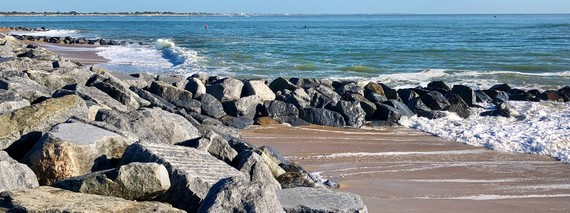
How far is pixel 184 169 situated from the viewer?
4.37 m

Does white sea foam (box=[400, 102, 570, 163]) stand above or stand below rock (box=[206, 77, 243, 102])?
below

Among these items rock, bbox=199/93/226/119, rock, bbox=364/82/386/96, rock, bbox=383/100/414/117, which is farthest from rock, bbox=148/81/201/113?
rock, bbox=364/82/386/96

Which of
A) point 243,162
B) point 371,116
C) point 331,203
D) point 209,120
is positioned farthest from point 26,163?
point 371,116

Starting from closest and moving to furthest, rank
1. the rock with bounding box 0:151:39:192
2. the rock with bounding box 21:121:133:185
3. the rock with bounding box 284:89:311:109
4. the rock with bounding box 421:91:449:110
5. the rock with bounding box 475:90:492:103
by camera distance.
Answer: the rock with bounding box 0:151:39:192
the rock with bounding box 21:121:133:185
the rock with bounding box 284:89:311:109
the rock with bounding box 421:91:449:110
the rock with bounding box 475:90:492:103

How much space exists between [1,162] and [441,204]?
12.9ft

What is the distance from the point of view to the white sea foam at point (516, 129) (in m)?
8.80

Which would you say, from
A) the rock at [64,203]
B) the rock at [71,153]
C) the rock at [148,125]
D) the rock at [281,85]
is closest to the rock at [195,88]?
the rock at [281,85]

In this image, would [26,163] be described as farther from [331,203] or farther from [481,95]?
[481,95]

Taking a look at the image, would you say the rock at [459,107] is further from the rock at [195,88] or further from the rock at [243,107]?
the rock at [195,88]

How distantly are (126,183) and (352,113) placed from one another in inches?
274

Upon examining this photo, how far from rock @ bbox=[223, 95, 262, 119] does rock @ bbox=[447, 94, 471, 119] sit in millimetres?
3545

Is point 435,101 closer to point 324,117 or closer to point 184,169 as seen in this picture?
point 324,117

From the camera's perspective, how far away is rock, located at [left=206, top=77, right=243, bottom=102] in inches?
439

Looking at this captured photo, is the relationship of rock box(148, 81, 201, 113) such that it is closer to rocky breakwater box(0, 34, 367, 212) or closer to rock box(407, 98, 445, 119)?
rocky breakwater box(0, 34, 367, 212)
